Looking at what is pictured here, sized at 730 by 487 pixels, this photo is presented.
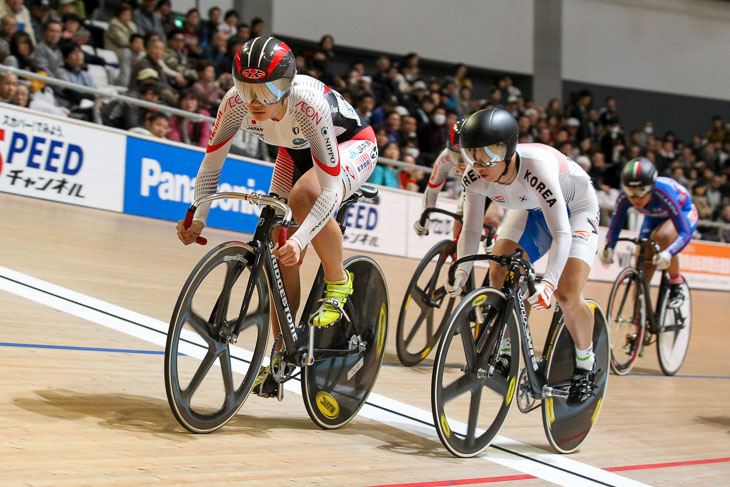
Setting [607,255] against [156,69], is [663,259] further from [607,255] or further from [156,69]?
[156,69]

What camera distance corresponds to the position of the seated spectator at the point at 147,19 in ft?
35.0

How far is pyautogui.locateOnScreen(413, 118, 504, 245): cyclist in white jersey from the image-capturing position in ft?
17.4

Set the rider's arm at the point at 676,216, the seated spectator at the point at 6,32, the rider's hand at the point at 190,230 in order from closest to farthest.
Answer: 1. the rider's hand at the point at 190,230
2. the rider's arm at the point at 676,216
3. the seated spectator at the point at 6,32

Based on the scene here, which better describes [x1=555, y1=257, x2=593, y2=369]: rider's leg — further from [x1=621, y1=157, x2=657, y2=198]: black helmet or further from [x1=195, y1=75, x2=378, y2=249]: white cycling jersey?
[x1=621, y1=157, x2=657, y2=198]: black helmet

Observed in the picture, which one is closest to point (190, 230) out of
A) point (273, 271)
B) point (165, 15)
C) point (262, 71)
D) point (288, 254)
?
point (273, 271)

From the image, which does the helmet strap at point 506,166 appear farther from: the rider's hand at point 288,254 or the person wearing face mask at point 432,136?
the person wearing face mask at point 432,136

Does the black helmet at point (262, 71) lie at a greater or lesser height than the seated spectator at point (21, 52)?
lesser

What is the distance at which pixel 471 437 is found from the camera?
346cm

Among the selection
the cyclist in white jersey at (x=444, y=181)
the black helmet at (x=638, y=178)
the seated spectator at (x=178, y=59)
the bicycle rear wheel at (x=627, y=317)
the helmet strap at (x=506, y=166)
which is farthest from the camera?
the seated spectator at (x=178, y=59)

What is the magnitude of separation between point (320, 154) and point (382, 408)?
1416 millimetres

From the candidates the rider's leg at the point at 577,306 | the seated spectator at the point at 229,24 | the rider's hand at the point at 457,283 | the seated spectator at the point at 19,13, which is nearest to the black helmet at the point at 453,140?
A: the rider's leg at the point at 577,306

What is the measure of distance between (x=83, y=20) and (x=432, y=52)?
9033mm

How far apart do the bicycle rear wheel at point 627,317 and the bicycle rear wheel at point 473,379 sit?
2951 mm

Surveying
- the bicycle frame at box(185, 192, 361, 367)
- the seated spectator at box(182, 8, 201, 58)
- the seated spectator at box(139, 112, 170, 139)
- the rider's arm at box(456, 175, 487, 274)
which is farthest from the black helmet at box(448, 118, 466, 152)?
the seated spectator at box(182, 8, 201, 58)
